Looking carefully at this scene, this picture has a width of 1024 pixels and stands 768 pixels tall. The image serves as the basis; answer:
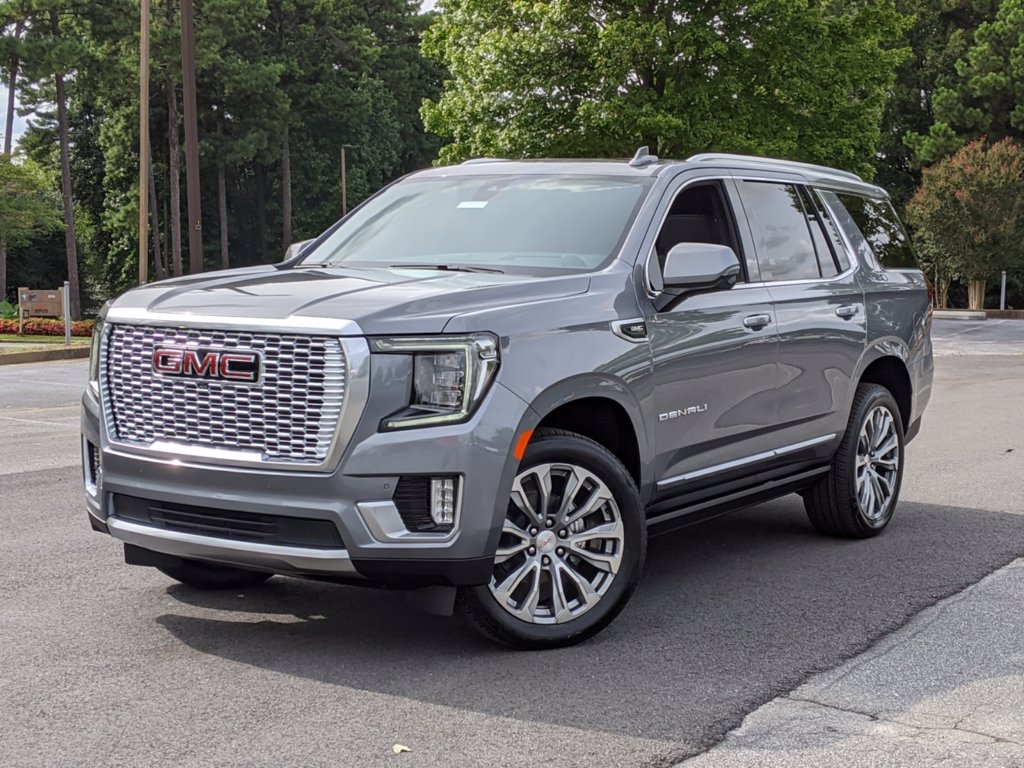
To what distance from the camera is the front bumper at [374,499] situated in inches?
183

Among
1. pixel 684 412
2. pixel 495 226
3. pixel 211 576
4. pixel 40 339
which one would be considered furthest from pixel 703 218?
pixel 40 339

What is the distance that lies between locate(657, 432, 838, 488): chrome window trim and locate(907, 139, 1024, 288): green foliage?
39349 millimetres

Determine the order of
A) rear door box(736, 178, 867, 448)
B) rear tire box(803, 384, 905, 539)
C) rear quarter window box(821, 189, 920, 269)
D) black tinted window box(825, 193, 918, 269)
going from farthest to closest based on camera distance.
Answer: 1. black tinted window box(825, 193, 918, 269)
2. rear quarter window box(821, 189, 920, 269)
3. rear tire box(803, 384, 905, 539)
4. rear door box(736, 178, 867, 448)

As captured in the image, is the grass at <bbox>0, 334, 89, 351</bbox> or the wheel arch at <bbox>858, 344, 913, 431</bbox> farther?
the grass at <bbox>0, 334, 89, 351</bbox>

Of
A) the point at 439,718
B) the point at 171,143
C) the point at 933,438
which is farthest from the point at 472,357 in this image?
the point at 171,143

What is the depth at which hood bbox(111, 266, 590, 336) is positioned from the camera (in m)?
4.75

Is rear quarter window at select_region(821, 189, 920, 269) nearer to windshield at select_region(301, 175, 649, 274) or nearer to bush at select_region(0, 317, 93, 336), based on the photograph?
windshield at select_region(301, 175, 649, 274)

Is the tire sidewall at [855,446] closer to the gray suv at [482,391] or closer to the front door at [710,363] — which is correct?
the gray suv at [482,391]

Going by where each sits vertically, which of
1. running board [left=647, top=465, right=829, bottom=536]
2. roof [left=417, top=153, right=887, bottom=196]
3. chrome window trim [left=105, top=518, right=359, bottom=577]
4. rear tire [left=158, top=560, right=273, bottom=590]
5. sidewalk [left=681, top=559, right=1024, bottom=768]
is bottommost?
sidewalk [left=681, top=559, right=1024, bottom=768]

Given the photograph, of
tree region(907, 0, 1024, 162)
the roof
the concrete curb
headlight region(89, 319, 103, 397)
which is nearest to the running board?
the roof

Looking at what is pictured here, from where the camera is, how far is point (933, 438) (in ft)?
38.6

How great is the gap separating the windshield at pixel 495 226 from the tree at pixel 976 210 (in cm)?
4021

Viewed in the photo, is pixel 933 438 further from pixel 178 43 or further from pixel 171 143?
pixel 171 143

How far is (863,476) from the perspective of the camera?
24.3 feet
